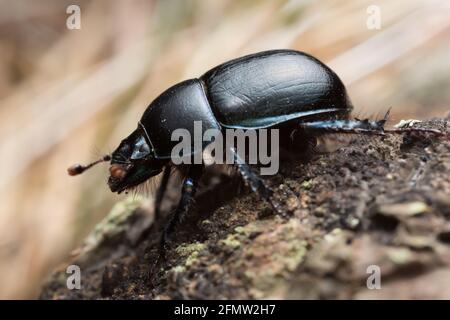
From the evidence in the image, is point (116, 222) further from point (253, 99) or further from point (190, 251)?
point (253, 99)

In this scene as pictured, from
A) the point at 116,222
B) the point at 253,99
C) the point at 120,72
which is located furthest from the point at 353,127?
the point at 120,72

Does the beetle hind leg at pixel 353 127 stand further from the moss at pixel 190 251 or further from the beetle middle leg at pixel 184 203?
the moss at pixel 190 251

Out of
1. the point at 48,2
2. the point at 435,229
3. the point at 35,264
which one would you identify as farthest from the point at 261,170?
the point at 48,2

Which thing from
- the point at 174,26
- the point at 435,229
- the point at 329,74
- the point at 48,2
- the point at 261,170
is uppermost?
the point at 48,2

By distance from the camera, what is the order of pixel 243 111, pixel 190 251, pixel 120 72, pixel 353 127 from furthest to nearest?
pixel 120 72 → pixel 243 111 → pixel 353 127 → pixel 190 251

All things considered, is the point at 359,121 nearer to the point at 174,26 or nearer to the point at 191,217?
the point at 191,217

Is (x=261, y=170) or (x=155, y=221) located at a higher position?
(x=261, y=170)
